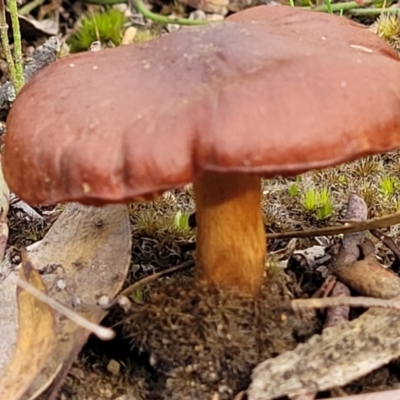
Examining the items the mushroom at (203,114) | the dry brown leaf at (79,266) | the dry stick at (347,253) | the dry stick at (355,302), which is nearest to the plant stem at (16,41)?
the dry brown leaf at (79,266)

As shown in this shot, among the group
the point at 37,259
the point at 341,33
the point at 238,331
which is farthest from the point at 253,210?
the point at 37,259

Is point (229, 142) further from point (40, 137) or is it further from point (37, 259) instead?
point (37, 259)

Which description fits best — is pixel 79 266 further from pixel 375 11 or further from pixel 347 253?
pixel 375 11

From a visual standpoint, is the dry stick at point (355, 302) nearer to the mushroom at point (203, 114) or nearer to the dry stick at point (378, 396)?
the dry stick at point (378, 396)

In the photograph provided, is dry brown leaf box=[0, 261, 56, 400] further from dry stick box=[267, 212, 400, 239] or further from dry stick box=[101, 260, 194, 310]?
dry stick box=[267, 212, 400, 239]

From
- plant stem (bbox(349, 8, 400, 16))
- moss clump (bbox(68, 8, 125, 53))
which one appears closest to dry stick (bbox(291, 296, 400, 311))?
plant stem (bbox(349, 8, 400, 16))

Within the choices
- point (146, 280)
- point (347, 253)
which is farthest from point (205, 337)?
point (347, 253)
